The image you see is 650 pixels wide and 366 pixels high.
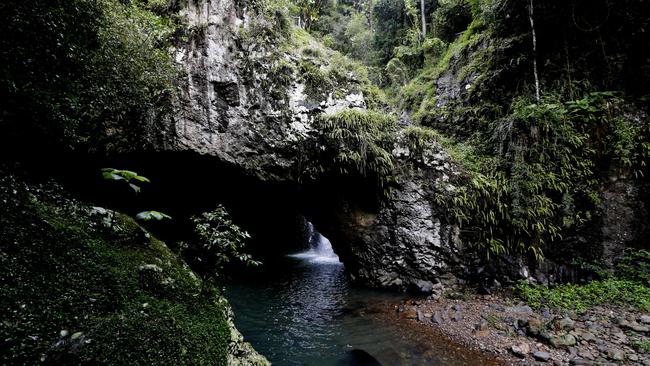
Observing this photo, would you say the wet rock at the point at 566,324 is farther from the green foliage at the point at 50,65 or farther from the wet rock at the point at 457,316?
the green foliage at the point at 50,65

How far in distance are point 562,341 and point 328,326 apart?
4450 millimetres

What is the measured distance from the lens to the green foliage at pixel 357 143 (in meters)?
8.45

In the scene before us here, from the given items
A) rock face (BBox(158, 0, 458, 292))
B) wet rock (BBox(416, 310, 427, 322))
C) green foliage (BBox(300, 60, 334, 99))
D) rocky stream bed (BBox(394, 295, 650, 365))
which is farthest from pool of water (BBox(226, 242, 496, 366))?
green foliage (BBox(300, 60, 334, 99))

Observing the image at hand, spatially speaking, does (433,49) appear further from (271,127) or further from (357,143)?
(271,127)

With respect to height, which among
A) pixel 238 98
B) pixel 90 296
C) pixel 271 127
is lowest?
pixel 90 296

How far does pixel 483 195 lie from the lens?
28.1ft

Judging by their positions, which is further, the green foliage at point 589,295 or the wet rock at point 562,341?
the green foliage at point 589,295

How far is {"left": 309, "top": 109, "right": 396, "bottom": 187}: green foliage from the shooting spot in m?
8.45

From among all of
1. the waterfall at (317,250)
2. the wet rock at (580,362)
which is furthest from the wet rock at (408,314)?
the waterfall at (317,250)

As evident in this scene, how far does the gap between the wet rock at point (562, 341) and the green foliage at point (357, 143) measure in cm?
510

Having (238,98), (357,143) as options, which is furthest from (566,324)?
(238,98)

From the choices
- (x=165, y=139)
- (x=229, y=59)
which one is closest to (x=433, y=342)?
(x=165, y=139)

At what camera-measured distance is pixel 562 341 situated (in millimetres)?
5477

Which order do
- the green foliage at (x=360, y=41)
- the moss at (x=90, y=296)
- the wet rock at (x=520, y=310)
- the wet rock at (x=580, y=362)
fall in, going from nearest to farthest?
1. the moss at (x=90, y=296)
2. the wet rock at (x=580, y=362)
3. the wet rock at (x=520, y=310)
4. the green foliage at (x=360, y=41)
